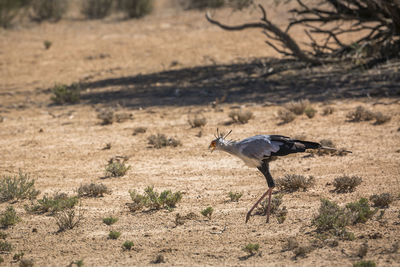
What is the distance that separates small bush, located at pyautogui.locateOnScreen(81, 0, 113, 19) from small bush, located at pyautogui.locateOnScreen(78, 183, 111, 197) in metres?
20.0

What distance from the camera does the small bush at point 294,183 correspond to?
6.56 meters

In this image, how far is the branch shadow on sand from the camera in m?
11.9

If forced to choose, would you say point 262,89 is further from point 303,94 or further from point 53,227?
point 53,227

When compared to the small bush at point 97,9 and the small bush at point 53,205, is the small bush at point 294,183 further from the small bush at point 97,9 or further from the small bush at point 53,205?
the small bush at point 97,9

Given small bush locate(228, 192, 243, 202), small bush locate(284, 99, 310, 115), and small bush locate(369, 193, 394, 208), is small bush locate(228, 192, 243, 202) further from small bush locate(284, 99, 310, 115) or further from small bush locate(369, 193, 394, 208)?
small bush locate(284, 99, 310, 115)

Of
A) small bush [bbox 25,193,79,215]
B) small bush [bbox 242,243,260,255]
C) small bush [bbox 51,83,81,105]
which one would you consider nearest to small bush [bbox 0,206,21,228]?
small bush [bbox 25,193,79,215]

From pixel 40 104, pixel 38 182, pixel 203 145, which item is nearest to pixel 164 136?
pixel 203 145

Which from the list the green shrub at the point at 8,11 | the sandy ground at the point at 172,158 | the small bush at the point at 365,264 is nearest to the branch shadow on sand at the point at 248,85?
the sandy ground at the point at 172,158

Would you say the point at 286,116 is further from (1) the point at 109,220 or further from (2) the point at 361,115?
(1) the point at 109,220

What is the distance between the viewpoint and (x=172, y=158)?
27.5 ft

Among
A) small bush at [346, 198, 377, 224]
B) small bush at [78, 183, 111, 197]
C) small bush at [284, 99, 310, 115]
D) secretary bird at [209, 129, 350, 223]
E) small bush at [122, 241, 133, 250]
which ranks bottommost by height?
small bush at [78, 183, 111, 197]

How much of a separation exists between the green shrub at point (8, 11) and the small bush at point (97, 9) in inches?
122

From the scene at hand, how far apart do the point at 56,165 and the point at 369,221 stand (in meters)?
4.99

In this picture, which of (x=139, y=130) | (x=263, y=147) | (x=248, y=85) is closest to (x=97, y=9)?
(x=248, y=85)
